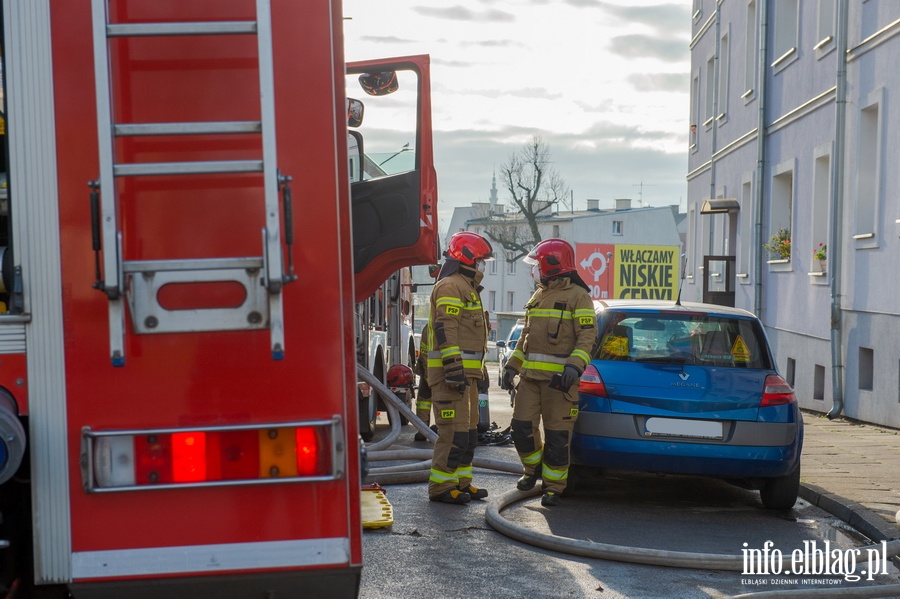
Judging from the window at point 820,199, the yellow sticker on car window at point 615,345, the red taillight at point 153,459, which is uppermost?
the window at point 820,199

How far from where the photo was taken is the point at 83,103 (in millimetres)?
2867

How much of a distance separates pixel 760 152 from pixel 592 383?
15.3m

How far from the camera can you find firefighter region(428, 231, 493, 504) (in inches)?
311

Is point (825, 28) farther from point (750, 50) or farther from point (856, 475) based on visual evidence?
point (856, 475)

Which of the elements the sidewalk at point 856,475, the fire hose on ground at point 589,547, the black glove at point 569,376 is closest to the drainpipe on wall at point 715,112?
the sidewalk at point 856,475

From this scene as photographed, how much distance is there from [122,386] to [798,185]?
18180 mm

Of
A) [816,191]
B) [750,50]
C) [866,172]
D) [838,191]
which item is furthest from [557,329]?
[750,50]

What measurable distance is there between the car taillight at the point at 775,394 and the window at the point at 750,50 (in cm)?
1670

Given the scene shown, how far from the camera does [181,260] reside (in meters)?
2.82

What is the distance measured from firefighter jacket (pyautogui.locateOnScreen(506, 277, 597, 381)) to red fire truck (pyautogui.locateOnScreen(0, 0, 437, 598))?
5006mm

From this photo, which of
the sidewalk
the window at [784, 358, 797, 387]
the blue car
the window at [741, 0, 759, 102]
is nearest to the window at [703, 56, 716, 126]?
the window at [741, 0, 759, 102]

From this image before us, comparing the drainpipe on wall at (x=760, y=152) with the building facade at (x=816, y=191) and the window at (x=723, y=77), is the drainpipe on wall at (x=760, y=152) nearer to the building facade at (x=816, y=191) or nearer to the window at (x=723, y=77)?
the building facade at (x=816, y=191)

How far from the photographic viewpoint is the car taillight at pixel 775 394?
25.9ft

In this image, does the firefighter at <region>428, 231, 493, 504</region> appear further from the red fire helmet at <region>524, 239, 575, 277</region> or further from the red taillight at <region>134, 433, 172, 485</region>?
the red taillight at <region>134, 433, 172, 485</region>
